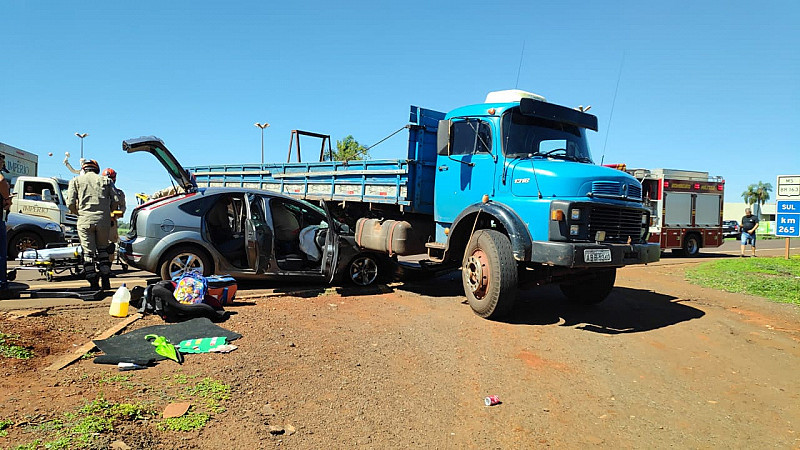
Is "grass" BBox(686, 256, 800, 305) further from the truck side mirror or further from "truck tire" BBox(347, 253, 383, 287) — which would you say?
"truck tire" BBox(347, 253, 383, 287)

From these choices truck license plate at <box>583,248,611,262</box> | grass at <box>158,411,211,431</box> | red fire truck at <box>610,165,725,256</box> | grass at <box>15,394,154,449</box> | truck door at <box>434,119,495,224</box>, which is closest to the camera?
grass at <box>15,394,154,449</box>

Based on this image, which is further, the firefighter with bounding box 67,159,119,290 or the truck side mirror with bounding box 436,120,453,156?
the truck side mirror with bounding box 436,120,453,156

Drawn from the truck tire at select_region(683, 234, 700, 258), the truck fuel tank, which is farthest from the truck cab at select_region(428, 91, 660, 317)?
the truck tire at select_region(683, 234, 700, 258)

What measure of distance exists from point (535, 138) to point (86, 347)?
5.76 metres

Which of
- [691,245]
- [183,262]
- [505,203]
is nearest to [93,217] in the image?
[183,262]

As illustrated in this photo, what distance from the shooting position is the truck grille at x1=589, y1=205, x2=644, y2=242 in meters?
6.17

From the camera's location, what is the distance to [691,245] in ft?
61.6

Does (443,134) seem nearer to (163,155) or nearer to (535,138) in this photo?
(535,138)

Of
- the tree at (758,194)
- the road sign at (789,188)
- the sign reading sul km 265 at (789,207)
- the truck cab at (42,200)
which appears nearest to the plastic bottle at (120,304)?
the truck cab at (42,200)

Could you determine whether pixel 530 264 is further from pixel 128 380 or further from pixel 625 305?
pixel 128 380

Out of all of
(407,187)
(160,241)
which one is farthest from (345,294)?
(160,241)

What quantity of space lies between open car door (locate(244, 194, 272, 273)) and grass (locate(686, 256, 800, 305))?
8.50 m

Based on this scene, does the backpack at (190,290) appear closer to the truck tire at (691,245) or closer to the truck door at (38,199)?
the truck door at (38,199)

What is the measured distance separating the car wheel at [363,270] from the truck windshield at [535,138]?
2.93 m
